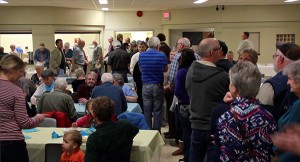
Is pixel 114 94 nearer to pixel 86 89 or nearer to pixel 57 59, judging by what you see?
pixel 86 89

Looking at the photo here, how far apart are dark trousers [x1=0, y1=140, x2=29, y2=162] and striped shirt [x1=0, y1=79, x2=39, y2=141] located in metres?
0.04

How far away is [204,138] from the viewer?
12.7 feet

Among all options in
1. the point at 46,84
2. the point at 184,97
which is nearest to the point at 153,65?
the point at 184,97

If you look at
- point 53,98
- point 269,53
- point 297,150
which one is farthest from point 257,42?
point 297,150

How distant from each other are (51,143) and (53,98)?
46.0 inches

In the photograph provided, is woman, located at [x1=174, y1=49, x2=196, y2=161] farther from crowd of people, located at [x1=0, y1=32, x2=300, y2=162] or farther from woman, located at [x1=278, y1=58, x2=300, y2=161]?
woman, located at [x1=278, y1=58, x2=300, y2=161]

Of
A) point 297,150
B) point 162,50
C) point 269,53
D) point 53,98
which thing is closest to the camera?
point 297,150

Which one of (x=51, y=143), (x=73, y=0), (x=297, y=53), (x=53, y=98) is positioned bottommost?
(x=51, y=143)

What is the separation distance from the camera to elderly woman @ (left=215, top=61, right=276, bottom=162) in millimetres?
2459

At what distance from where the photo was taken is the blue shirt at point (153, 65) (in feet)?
20.8

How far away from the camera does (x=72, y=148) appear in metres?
3.69

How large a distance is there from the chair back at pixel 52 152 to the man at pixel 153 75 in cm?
273

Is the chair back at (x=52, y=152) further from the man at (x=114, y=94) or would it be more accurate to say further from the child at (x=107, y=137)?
the man at (x=114, y=94)

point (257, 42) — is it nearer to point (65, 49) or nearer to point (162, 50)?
point (65, 49)
